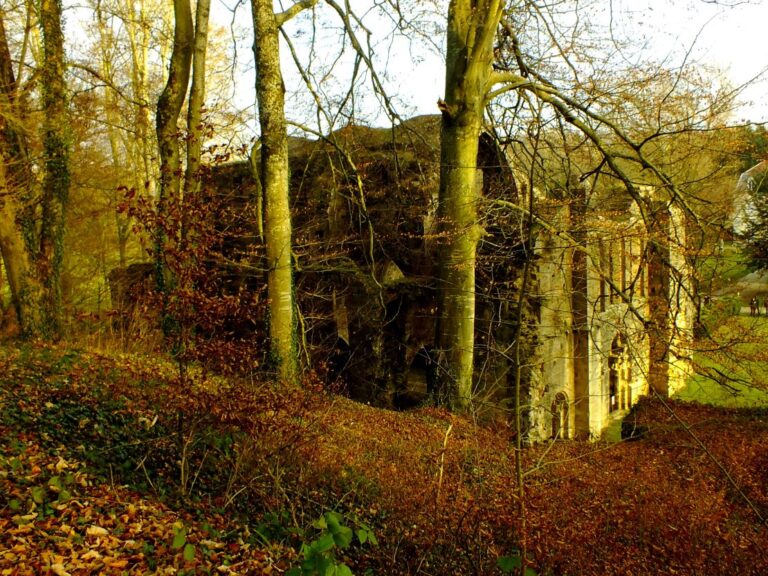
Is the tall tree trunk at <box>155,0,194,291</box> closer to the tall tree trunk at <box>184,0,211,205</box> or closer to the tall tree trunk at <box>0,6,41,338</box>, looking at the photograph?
the tall tree trunk at <box>184,0,211,205</box>

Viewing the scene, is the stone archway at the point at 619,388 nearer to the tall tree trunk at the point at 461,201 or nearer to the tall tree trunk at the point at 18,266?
the tall tree trunk at the point at 461,201

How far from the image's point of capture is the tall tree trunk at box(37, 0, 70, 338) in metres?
10.2

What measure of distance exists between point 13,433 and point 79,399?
3.63 feet

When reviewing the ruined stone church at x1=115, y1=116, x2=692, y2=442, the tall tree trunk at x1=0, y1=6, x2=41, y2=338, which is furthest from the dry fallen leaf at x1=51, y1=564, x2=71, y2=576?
the ruined stone church at x1=115, y1=116, x2=692, y2=442

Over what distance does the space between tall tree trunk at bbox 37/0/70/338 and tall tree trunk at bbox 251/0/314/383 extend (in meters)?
4.01

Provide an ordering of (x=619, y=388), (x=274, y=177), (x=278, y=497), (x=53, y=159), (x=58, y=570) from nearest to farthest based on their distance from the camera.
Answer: (x=58, y=570)
(x=278, y=497)
(x=274, y=177)
(x=53, y=159)
(x=619, y=388)

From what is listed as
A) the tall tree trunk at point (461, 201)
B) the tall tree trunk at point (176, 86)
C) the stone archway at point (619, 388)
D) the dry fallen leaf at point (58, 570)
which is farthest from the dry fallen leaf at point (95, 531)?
the stone archway at point (619, 388)

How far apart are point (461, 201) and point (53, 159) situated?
7.50m

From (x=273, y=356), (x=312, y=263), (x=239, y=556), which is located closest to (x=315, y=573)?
(x=239, y=556)

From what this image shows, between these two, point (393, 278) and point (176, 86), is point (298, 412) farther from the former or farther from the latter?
point (393, 278)

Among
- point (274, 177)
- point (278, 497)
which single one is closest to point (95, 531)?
point (278, 497)

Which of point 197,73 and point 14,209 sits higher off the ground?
point 197,73

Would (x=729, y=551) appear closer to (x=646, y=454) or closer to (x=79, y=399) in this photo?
(x=646, y=454)

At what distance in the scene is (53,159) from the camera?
33.6 ft
